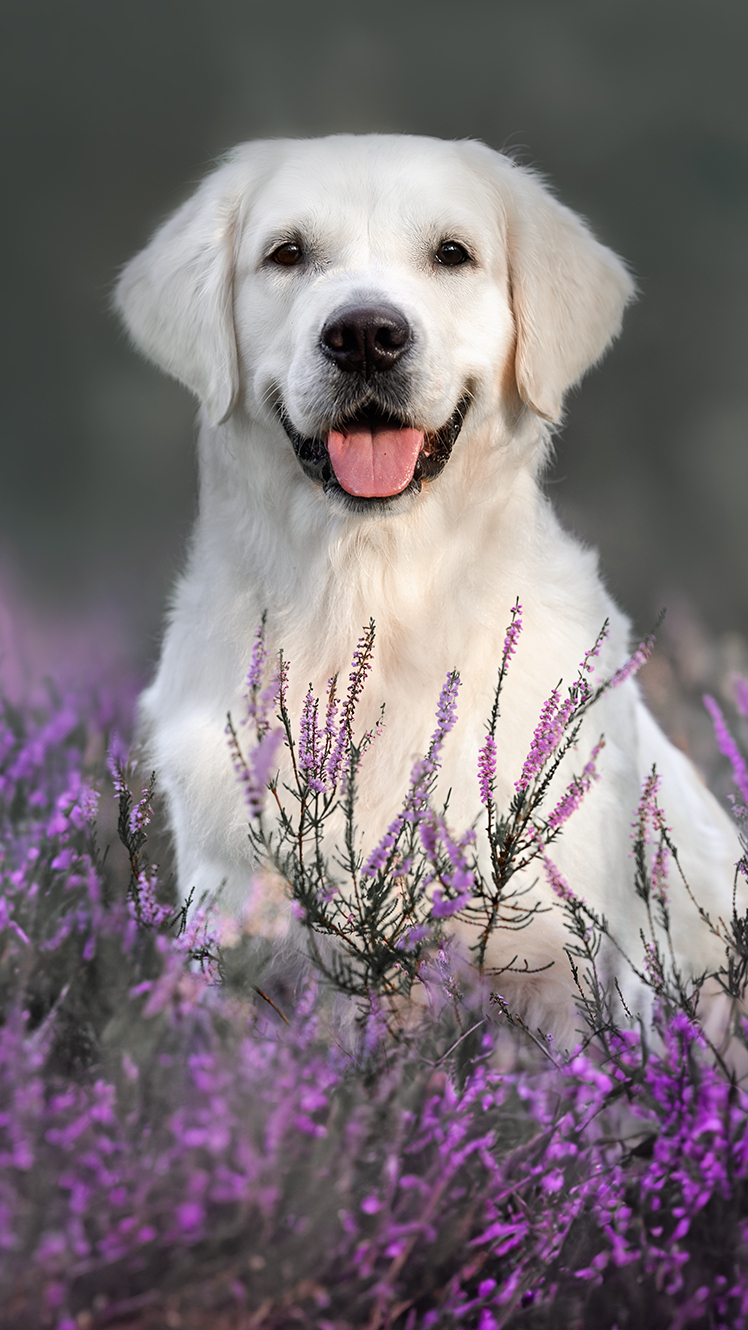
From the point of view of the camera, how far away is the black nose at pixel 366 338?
6.53 feet

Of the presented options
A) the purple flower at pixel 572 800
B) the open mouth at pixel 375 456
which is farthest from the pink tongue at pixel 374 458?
the purple flower at pixel 572 800

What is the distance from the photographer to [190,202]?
253cm

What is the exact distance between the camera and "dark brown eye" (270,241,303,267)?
227 centimetres

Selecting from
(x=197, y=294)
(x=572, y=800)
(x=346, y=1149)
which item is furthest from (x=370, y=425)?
(x=346, y=1149)

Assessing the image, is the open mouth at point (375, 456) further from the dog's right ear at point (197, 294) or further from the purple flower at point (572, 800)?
the purple flower at point (572, 800)

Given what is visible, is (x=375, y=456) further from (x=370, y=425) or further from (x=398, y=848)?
(x=398, y=848)

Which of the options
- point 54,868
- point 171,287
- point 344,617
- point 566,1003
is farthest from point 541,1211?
point 171,287

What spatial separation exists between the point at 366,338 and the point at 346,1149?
1427 millimetres

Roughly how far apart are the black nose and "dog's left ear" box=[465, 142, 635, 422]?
0.38m

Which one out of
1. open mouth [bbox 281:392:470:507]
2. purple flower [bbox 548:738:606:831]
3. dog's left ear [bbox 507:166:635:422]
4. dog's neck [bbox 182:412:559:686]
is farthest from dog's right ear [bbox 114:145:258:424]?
purple flower [bbox 548:738:606:831]

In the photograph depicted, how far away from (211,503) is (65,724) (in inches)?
43.7

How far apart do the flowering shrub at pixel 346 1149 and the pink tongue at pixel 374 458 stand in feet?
1.81

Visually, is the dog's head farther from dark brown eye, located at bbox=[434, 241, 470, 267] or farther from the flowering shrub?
the flowering shrub

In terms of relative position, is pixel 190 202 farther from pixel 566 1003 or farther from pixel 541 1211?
pixel 541 1211
